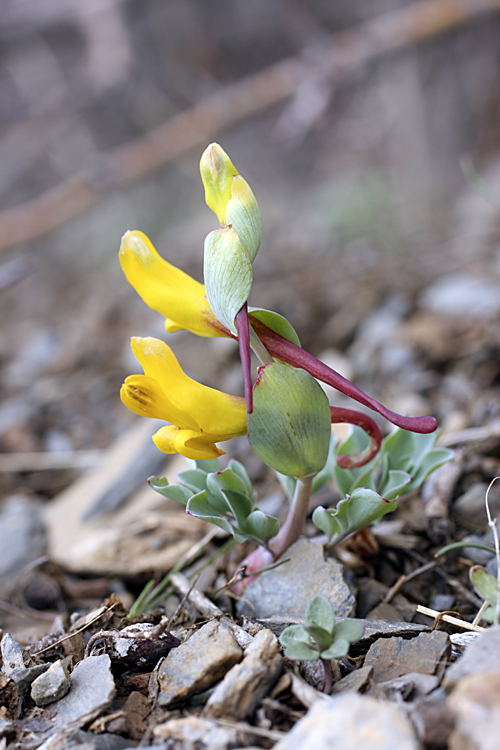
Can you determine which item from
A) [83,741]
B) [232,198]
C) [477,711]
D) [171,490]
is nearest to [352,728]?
[477,711]

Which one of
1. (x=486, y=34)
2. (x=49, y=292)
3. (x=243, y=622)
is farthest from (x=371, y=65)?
(x=243, y=622)

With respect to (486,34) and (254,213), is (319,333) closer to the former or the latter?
(254,213)

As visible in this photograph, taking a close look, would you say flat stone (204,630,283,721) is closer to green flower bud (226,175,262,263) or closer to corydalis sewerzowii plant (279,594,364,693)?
corydalis sewerzowii plant (279,594,364,693)

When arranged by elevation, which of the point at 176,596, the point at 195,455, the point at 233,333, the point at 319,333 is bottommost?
the point at 319,333

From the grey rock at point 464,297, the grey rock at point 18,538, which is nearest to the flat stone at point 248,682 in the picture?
the grey rock at point 18,538

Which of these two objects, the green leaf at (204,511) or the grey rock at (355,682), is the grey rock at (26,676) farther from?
the grey rock at (355,682)

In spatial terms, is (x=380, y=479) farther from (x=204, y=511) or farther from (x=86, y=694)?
(x=86, y=694)
